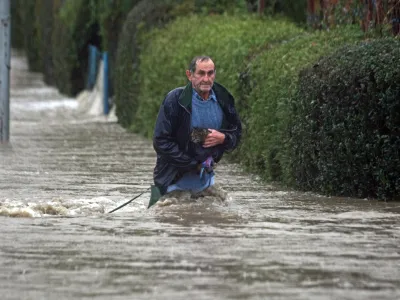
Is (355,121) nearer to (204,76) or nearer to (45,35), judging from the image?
(204,76)

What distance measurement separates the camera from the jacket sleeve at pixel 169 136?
37.3 feet

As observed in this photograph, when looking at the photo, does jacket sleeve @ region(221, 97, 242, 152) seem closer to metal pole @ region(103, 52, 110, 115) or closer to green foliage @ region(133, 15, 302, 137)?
green foliage @ region(133, 15, 302, 137)

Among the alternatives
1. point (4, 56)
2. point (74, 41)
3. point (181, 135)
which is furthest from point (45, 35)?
point (181, 135)

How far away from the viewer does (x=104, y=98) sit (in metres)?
31.1

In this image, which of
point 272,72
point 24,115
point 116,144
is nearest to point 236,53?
point 272,72

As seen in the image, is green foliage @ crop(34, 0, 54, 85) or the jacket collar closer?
the jacket collar

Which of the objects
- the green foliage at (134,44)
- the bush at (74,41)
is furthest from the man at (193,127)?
the bush at (74,41)

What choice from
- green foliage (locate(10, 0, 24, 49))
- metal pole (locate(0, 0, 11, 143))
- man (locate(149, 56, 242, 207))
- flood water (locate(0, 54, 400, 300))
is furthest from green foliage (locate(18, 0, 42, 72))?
man (locate(149, 56, 242, 207))

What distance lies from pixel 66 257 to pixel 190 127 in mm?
2829

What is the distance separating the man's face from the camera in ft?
36.7

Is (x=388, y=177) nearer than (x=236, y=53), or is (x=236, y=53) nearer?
(x=388, y=177)

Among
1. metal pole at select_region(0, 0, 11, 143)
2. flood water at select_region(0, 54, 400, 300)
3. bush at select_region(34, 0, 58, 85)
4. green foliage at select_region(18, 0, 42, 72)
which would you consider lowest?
green foliage at select_region(18, 0, 42, 72)

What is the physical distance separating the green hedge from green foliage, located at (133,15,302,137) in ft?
3.13

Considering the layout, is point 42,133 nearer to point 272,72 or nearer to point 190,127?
point 272,72
